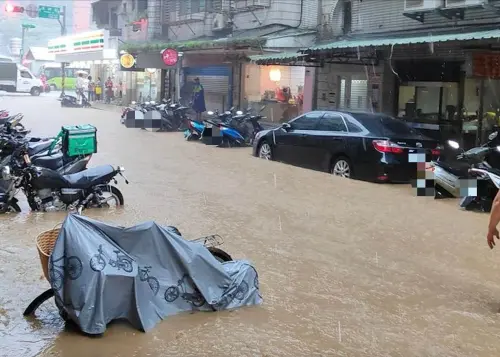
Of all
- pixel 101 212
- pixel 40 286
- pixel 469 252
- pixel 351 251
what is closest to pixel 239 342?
pixel 40 286

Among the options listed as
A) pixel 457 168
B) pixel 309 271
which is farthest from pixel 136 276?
pixel 457 168

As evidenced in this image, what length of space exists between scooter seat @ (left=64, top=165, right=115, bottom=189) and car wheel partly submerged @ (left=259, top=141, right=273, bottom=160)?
22.3 feet

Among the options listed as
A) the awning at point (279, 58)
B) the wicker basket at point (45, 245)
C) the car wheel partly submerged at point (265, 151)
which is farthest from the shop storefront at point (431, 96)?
the wicker basket at point (45, 245)

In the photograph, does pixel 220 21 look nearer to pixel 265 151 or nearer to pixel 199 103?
pixel 199 103

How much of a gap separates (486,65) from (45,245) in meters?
11.0

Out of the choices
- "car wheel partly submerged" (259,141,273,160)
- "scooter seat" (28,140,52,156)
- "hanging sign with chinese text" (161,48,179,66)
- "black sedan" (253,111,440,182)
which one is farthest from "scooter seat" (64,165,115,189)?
"hanging sign with chinese text" (161,48,179,66)

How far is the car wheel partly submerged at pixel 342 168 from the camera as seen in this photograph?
42.0 ft

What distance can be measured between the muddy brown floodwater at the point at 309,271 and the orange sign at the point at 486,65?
3.39m

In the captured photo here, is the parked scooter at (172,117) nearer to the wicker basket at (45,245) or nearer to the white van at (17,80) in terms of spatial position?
the wicker basket at (45,245)

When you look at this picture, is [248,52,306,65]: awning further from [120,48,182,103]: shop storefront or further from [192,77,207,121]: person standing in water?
[120,48,182,103]: shop storefront

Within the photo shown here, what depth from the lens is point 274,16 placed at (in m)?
22.9

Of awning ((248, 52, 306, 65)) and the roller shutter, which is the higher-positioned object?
awning ((248, 52, 306, 65))

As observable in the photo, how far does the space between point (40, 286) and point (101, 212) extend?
11.2 ft

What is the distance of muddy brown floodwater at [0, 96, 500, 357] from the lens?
473cm
